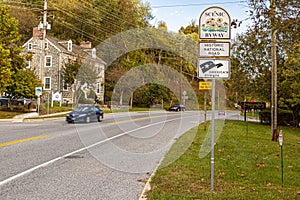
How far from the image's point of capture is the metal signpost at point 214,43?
687 cm

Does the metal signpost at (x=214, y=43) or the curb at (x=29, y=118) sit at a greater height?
the metal signpost at (x=214, y=43)

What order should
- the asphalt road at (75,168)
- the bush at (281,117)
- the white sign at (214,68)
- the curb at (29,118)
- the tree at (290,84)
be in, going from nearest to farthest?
the asphalt road at (75,168)
the white sign at (214,68)
the tree at (290,84)
the curb at (29,118)
the bush at (281,117)

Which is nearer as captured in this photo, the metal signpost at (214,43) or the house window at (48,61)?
the metal signpost at (214,43)

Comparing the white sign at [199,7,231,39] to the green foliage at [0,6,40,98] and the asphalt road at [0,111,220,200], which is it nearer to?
the asphalt road at [0,111,220,200]

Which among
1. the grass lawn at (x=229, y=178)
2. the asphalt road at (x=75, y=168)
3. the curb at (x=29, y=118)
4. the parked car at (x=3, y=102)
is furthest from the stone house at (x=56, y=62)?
the grass lawn at (x=229, y=178)

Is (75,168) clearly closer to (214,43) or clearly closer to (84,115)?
(214,43)

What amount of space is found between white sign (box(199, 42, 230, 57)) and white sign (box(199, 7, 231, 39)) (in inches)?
5.3

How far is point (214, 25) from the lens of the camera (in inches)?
273

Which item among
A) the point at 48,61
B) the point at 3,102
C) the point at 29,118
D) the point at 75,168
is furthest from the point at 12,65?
the point at 75,168

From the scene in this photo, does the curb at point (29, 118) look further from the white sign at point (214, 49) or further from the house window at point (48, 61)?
the white sign at point (214, 49)

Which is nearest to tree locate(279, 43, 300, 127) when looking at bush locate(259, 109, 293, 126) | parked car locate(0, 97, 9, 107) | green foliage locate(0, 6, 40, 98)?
bush locate(259, 109, 293, 126)

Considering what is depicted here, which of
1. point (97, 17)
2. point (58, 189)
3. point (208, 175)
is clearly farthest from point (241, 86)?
point (97, 17)

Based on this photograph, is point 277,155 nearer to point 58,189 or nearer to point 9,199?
point 58,189

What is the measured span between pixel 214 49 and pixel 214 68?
1.25 feet
